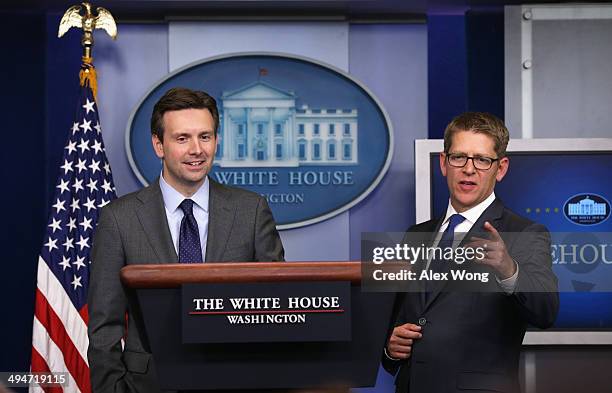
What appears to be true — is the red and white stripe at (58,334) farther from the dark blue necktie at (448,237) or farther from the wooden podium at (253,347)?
the wooden podium at (253,347)

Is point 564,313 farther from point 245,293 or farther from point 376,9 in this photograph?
point 245,293

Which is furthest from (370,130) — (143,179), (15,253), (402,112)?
Answer: (15,253)

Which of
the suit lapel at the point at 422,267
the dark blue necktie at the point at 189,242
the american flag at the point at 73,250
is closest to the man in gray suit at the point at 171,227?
the dark blue necktie at the point at 189,242

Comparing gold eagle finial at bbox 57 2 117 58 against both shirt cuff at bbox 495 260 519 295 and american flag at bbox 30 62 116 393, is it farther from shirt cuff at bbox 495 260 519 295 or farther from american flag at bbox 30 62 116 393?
shirt cuff at bbox 495 260 519 295

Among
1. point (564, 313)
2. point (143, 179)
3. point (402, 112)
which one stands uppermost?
point (402, 112)

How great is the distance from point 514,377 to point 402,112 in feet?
6.98

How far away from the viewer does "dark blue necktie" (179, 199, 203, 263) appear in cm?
190

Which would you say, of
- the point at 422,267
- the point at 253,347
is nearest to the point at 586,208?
the point at 422,267

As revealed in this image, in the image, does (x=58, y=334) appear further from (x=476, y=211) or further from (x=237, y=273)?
(x=237, y=273)

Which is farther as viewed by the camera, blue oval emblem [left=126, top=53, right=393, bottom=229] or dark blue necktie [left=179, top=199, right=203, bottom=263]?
blue oval emblem [left=126, top=53, right=393, bottom=229]

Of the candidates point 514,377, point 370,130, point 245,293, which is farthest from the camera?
point 370,130

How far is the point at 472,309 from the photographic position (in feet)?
6.66

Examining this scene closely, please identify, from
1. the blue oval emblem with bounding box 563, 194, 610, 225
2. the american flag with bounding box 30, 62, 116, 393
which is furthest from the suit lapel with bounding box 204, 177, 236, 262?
the blue oval emblem with bounding box 563, 194, 610, 225

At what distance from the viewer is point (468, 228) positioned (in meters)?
2.10
